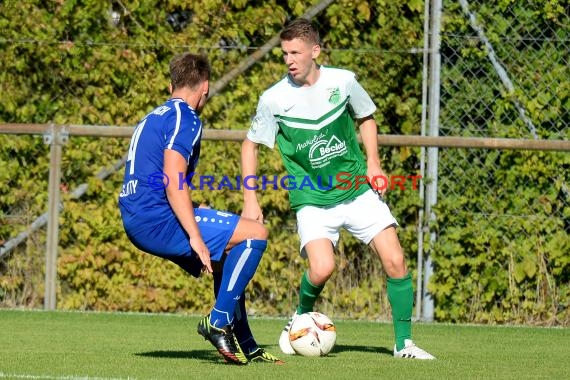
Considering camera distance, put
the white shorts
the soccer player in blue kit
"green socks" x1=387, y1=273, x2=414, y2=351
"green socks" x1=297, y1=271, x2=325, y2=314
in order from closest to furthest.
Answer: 1. the soccer player in blue kit
2. "green socks" x1=387, y1=273, x2=414, y2=351
3. the white shorts
4. "green socks" x1=297, y1=271, x2=325, y2=314

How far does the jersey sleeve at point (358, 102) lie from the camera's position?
22.6 ft

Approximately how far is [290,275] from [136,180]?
3749 millimetres

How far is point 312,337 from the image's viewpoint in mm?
6477

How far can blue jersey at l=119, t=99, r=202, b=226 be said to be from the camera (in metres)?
5.77

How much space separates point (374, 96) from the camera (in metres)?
9.70

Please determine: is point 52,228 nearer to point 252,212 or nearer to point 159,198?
point 252,212

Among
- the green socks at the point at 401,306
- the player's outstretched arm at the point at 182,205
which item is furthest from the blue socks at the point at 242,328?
the green socks at the point at 401,306

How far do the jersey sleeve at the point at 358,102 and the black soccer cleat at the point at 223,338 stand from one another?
5.80 ft

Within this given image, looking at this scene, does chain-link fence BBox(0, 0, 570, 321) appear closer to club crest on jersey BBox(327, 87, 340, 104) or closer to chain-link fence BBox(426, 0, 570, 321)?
chain-link fence BBox(426, 0, 570, 321)

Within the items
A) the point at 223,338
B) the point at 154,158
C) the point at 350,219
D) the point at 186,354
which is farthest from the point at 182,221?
the point at 350,219

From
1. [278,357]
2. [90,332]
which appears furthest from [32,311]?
[278,357]

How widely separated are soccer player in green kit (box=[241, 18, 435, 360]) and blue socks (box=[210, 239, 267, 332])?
79 cm

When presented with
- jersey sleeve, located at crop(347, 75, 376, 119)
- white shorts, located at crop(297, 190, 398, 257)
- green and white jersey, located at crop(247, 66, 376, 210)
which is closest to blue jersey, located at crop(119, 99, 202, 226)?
green and white jersey, located at crop(247, 66, 376, 210)

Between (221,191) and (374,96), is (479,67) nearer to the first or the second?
(374,96)
